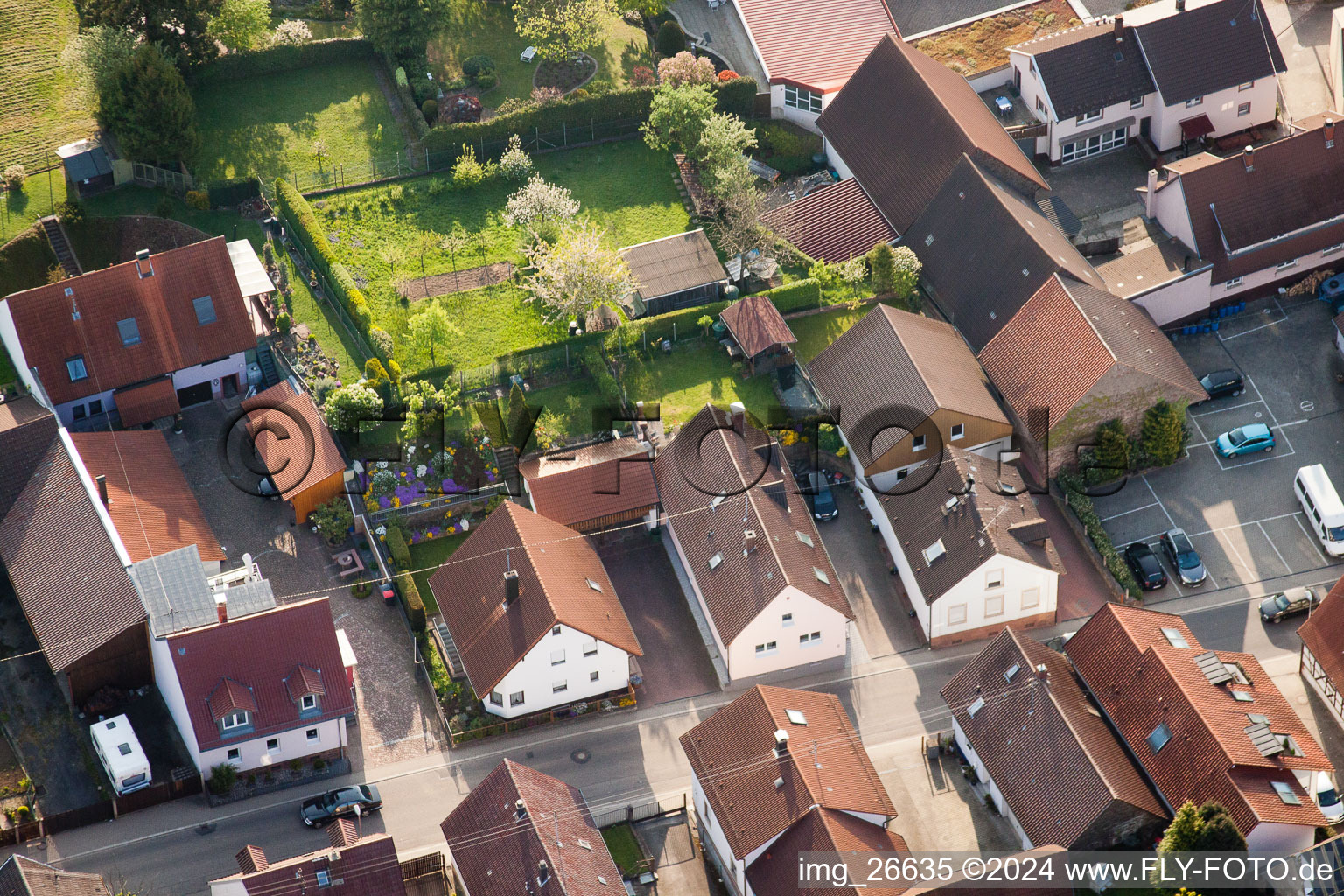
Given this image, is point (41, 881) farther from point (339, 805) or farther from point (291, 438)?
point (291, 438)

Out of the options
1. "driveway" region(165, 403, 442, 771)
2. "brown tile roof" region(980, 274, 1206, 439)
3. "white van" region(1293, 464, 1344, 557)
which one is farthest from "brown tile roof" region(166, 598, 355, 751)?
"white van" region(1293, 464, 1344, 557)

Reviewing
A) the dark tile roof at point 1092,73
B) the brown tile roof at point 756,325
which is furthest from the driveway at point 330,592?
the dark tile roof at point 1092,73

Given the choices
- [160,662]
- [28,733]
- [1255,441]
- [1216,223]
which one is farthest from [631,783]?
[1216,223]

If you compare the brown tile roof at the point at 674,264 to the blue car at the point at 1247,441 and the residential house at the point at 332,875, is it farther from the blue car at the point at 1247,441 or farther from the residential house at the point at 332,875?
the residential house at the point at 332,875

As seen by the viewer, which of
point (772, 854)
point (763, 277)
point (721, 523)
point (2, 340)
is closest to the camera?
point (772, 854)

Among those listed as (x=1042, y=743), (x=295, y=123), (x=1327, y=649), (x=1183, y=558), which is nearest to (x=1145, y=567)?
(x=1183, y=558)

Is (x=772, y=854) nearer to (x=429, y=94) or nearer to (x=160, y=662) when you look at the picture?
(x=160, y=662)
